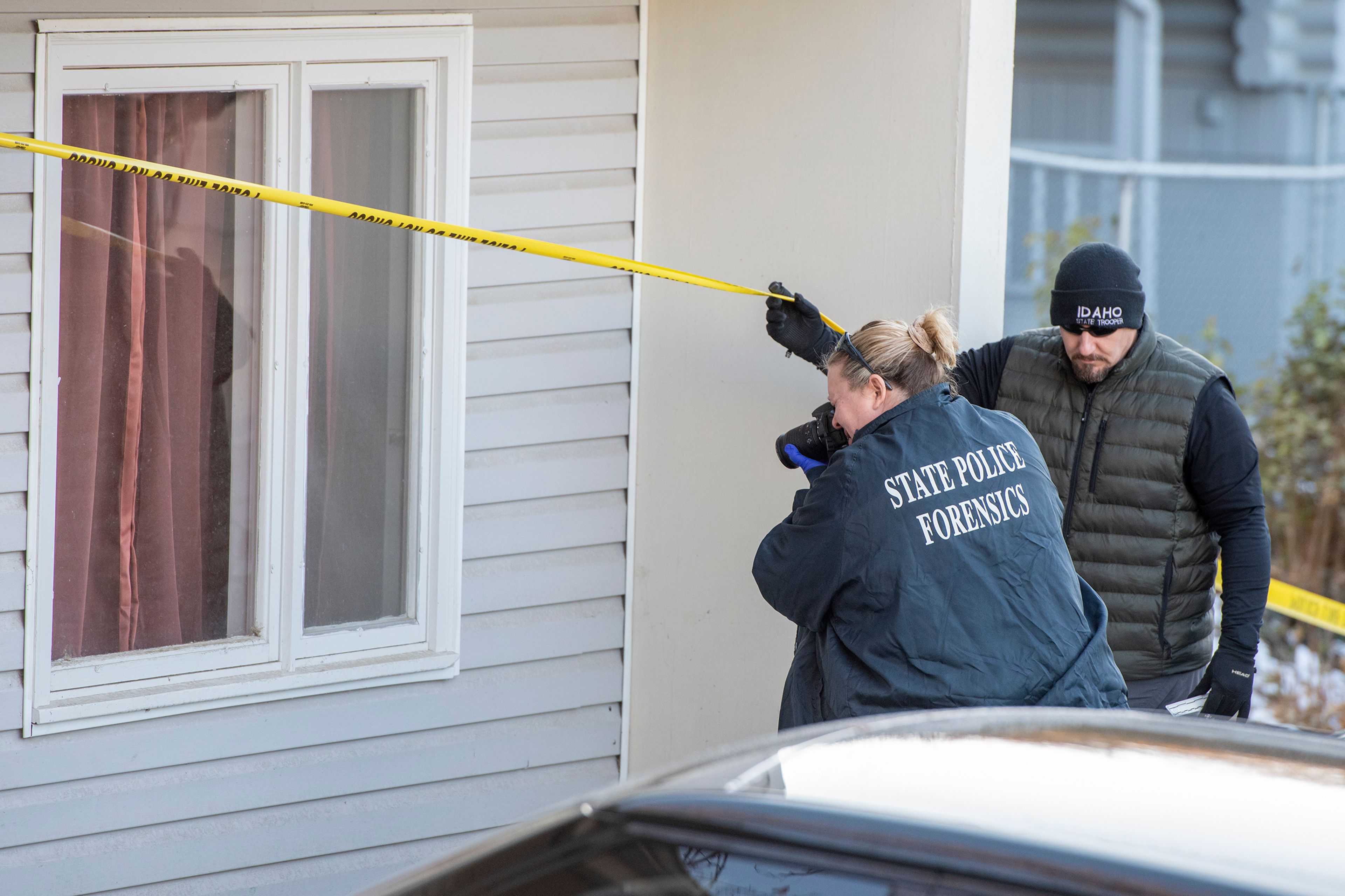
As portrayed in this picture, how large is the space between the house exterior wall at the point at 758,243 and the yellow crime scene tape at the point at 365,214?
0.57 ft

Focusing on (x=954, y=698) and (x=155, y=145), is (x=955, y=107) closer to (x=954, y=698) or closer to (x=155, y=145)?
(x=954, y=698)

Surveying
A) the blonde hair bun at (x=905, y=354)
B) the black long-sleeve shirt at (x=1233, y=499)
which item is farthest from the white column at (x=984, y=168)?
the blonde hair bun at (x=905, y=354)

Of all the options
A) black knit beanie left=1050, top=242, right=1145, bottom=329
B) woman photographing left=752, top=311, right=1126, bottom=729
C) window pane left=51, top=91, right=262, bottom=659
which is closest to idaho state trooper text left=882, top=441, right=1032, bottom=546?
woman photographing left=752, top=311, right=1126, bottom=729

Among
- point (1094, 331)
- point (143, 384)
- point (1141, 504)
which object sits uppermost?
point (1094, 331)

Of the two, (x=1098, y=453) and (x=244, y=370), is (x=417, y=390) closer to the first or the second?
(x=244, y=370)

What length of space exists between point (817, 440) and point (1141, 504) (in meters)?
0.93

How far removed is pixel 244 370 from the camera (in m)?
3.89

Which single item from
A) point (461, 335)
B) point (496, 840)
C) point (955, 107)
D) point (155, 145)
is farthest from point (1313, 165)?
point (496, 840)

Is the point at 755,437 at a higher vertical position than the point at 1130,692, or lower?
higher

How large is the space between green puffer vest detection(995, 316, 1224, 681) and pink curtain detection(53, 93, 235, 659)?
2367 millimetres

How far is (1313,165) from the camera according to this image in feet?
38.2

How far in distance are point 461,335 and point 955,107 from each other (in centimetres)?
161

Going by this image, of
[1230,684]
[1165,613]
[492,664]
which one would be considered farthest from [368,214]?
[1230,684]

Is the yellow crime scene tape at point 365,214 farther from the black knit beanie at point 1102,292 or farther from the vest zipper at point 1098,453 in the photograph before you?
the vest zipper at point 1098,453
